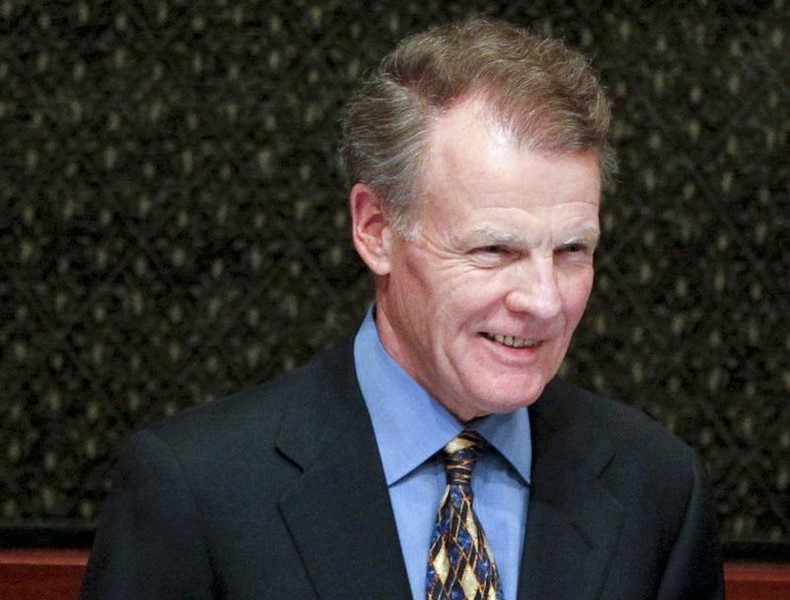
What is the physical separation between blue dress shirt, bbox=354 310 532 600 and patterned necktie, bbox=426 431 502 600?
2cm

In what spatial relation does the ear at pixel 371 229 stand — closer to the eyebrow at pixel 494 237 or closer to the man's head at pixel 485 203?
the man's head at pixel 485 203

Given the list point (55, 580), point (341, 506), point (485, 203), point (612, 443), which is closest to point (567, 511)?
point (612, 443)

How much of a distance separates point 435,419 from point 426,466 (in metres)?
0.05

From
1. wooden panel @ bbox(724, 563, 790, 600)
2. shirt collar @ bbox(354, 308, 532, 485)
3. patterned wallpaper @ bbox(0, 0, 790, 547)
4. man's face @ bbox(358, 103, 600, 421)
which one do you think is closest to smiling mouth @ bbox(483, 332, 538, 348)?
man's face @ bbox(358, 103, 600, 421)

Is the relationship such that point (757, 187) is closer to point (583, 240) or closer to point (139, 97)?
point (583, 240)

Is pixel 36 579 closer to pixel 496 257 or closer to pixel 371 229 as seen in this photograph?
pixel 371 229

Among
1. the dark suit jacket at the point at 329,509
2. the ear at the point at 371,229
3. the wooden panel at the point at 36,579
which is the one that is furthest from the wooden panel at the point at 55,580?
the ear at the point at 371,229

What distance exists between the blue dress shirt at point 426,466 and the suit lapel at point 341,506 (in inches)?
0.7

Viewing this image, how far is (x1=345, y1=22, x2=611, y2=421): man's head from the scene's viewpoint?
114 centimetres

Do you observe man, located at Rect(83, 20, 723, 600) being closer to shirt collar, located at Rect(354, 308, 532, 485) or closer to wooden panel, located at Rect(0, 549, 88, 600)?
shirt collar, located at Rect(354, 308, 532, 485)

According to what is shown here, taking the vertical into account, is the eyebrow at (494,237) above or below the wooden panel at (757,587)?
above

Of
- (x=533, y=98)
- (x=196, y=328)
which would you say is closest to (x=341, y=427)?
(x=533, y=98)

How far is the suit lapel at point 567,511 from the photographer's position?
1.22 m

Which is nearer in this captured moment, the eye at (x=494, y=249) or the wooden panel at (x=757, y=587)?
the eye at (x=494, y=249)
